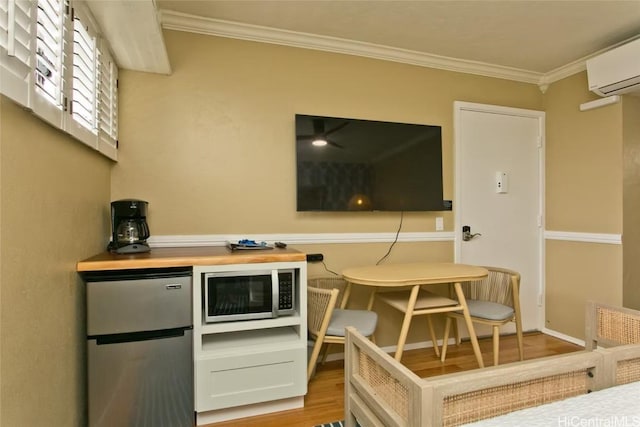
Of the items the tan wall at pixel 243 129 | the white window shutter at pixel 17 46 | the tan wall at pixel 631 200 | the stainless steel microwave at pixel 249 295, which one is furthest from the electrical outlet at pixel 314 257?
the tan wall at pixel 631 200

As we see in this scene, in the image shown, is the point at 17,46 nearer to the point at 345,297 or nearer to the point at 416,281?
the point at 416,281

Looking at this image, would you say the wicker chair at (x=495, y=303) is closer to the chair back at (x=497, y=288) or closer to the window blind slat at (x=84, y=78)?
the chair back at (x=497, y=288)

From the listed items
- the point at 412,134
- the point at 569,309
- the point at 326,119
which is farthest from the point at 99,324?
the point at 569,309

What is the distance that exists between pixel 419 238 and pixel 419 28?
1670mm

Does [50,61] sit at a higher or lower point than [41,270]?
higher

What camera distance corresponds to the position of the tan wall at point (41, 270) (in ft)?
3.54

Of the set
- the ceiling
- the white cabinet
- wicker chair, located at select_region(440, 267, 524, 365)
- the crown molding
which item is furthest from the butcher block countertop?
the crown molding

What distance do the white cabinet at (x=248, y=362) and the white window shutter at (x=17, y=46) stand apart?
3.55 feet

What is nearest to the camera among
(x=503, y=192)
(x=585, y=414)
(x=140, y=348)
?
(x=585, y=414)

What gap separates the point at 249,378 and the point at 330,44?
8.08 feet

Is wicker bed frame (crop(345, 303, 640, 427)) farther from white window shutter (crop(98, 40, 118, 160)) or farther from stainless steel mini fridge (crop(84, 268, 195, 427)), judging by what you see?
white window shutter (crop(98, 40, 118, 160))

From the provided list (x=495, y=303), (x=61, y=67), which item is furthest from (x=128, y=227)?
(x=495, y=303)

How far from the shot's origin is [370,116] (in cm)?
Result: 282

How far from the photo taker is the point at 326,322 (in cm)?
211
